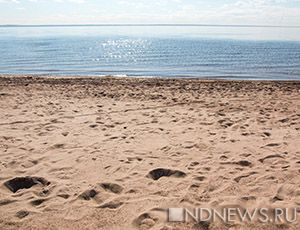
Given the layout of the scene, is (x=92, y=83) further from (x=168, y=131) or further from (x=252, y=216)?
(x=252, y=216)

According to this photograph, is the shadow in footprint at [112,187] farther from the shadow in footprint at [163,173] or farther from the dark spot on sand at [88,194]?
the shadow in footprint at [163,173]

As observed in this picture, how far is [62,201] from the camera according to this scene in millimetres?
4379

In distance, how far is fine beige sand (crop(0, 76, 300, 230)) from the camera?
164 inches

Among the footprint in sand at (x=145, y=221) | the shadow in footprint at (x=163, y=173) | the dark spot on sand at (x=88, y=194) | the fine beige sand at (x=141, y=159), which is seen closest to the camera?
the footprint in sand at (x=145, y=221)

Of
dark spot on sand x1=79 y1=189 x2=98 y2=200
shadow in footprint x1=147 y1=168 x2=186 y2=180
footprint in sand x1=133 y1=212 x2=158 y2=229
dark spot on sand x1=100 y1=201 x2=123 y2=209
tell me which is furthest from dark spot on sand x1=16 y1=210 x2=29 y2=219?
shadow in footprint x1=147 y1=168 x2=186 y2=180

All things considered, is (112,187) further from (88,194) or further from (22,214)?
(22,214)

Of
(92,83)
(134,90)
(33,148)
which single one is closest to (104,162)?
(33,148)

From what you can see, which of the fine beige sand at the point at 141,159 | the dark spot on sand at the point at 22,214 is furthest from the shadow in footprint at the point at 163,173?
the dark spot on sand at the point at 22,214

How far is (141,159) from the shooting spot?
5.84m

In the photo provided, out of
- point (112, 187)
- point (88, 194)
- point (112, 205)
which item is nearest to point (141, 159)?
point (112, 187)

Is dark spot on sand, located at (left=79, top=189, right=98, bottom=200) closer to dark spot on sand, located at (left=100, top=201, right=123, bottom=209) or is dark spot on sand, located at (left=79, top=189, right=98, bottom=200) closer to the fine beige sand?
the fine beige sand

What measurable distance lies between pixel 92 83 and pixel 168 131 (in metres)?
8.88

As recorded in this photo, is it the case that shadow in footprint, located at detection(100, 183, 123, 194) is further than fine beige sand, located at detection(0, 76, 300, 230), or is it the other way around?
shadow in footprint, located at detection(100, 183, 123, 194)

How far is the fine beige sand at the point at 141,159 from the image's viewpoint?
4156 millimetres
